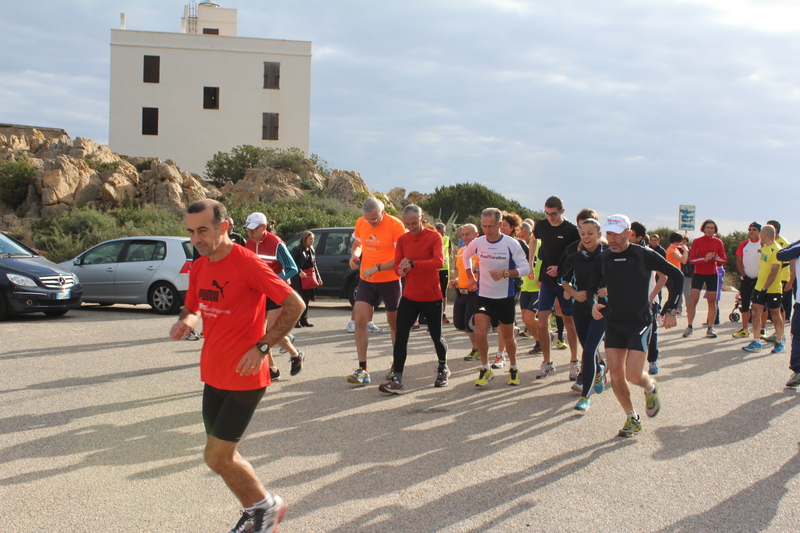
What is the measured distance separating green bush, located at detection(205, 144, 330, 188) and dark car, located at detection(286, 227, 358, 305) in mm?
23019

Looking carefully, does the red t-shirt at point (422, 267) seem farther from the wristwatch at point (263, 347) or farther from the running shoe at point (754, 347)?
the running shoe at point (754, 347)

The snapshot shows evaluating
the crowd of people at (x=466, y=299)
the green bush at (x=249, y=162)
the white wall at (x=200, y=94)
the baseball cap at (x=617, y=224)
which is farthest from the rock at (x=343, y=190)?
the baseball cap at (x=617, y=224)

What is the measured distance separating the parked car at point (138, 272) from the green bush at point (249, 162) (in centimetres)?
2379

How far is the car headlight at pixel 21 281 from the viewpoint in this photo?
37.9 feet

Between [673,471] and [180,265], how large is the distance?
10.9 m

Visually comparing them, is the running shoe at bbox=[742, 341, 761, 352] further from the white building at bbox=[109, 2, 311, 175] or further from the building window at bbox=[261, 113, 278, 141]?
the building window at bbox=[261, 113, 278, 141]

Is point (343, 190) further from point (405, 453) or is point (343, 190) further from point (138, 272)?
point (405, 453)

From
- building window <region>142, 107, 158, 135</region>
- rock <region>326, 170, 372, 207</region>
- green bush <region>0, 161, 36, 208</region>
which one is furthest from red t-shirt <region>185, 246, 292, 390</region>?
building window <region>142, 107, 158, 135</region>

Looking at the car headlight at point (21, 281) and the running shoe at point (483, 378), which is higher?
the car headlight at point (21, 281)

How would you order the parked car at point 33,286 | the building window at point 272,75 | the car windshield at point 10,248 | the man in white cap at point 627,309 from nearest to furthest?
the man in white cap at point 627,309, the parked car at point 33,286, the car windshield at point 10,248, the building window at point 272,75

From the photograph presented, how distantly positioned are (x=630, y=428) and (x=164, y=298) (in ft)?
34.2

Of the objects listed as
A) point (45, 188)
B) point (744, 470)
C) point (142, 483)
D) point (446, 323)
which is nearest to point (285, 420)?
point (142, 483)

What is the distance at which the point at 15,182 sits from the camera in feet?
94.5

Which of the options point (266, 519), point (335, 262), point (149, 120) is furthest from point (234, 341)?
point (149, 120)
